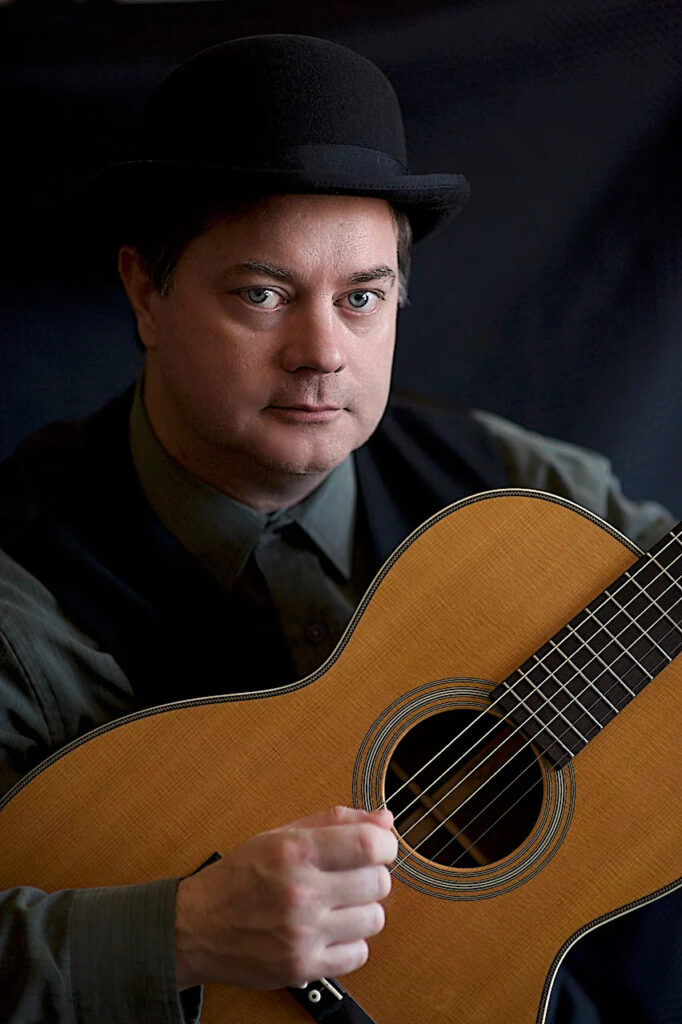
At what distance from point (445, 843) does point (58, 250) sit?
1.07 metres

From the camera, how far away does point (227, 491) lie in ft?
4.40

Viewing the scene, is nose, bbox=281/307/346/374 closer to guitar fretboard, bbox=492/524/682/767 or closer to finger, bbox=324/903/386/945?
guitar fretboard, bbox=492/524/682/767

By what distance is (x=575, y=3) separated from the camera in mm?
1602

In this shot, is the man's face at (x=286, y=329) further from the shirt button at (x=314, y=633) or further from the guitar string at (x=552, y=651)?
the guitar string at (x=552, y=651)

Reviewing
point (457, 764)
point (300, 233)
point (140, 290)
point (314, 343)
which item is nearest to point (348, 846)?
point (457, 764)

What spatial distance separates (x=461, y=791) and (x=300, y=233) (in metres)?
0.63

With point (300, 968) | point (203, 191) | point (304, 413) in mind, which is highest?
point (203, 191)

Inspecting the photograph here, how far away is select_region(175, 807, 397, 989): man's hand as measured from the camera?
36.6 inches

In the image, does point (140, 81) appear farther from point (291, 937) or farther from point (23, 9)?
point (291, 937)

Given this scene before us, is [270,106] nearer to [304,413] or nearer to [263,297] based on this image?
[263,297]

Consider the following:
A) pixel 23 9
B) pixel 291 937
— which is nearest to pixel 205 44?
pixel 23 9

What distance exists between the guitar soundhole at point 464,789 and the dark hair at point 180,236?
55 cm

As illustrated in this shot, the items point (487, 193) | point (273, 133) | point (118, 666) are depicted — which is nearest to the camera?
point (273, 133)

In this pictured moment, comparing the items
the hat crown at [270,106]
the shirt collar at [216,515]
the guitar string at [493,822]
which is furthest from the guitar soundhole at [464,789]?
the hat crown at [270,106]
